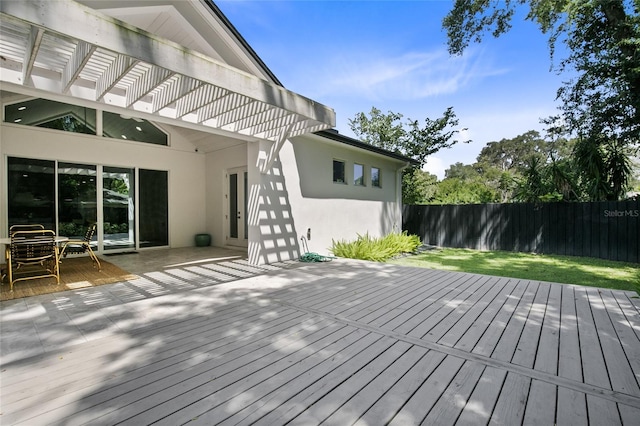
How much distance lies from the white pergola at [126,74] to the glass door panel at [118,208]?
13.8ft

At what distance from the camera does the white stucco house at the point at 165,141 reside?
3.24 metres

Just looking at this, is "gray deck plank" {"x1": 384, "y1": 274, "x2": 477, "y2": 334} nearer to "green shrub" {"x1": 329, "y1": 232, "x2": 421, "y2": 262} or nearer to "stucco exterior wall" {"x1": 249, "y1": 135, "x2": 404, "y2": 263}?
"green shrub" {"x1": 329, "y1": 232, "x2": 421, "y2": 262}

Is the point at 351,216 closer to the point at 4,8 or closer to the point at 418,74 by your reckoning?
the point at 4,8

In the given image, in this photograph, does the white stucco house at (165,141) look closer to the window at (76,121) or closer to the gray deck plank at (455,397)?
the window at (76,121)

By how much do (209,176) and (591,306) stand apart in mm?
9490

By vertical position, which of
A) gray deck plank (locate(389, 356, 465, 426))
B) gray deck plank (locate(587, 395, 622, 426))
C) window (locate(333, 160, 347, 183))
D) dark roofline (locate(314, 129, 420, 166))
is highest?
dark roofline (locate(314, 129, 420, 166))

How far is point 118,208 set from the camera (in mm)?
8039

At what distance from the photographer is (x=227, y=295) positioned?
4.25 metres

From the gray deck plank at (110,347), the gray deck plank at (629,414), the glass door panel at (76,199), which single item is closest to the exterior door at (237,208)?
the glass door panel at (76,199)

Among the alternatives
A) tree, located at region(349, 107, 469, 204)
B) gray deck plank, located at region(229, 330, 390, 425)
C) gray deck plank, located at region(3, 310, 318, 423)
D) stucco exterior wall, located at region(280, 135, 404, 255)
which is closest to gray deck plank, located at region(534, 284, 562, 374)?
gray deck plank, located at region(229, 330, 390, 425)

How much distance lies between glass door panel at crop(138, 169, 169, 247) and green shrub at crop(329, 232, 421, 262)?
5073 mm

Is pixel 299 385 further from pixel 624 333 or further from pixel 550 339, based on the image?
pixel 624 333

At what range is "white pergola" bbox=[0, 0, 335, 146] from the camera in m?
2.49

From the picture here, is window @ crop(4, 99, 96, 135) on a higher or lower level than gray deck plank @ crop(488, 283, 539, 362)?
higher
